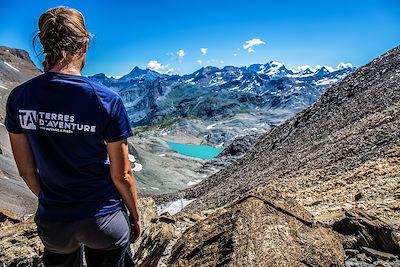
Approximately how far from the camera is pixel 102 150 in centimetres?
441

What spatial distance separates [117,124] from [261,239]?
3415mm

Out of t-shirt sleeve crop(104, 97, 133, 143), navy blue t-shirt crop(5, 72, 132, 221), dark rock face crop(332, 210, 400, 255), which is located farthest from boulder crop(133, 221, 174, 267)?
t-shirt sleeve crop(104, 97, 133, 143)

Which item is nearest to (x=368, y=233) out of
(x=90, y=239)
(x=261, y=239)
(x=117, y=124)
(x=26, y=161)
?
(x=261, y=239)

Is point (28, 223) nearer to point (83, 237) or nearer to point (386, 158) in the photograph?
point (83, 237)

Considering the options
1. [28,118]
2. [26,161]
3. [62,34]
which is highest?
[62,34]

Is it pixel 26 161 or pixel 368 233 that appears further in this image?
pixel 368 233

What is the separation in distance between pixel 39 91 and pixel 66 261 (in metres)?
2.09

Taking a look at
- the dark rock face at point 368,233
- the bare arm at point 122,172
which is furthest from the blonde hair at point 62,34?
the dark rock face at point 368,233

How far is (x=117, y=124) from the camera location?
4.24 meters

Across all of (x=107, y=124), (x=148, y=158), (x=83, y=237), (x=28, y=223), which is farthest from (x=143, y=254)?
(x=148, y=158)

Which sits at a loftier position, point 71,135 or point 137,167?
point 71,135

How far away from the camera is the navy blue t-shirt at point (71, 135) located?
419 centimetres

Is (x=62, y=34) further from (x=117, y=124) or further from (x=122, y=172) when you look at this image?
(x=122, y=172)

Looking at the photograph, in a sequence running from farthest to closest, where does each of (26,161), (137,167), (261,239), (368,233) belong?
1. (137,167)
2. (368,233)
3. (261,239)
4. (26,161)
